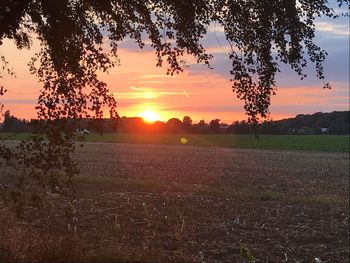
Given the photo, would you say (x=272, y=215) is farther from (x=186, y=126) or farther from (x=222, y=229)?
(x=186, y=126)

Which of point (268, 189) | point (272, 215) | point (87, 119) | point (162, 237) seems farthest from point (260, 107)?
point (268, 189)

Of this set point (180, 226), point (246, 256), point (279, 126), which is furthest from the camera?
point (279, 126)

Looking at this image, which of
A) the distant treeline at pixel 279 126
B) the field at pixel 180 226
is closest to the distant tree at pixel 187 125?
the distant treeline at pixel 279 126

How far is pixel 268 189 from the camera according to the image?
25.4 m

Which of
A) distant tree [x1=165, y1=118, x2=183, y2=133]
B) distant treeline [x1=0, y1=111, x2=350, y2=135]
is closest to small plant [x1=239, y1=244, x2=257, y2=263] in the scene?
distant treeline [x1=0, y1=111, x2=350, y2=135]

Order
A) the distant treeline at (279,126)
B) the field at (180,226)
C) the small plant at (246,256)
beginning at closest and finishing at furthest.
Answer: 1. the field at (180,226)
2. the small plant at (246,256)
3. the distant treeline at (279,126)

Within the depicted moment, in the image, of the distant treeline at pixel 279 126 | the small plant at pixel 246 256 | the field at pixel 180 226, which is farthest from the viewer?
the distant treeline at pixel 279 126

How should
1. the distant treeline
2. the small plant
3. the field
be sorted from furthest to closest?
1. the distant treeline
2. the small plant
3. the field

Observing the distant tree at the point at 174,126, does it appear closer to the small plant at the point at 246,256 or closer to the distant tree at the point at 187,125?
the distant tree at the point at 187,125

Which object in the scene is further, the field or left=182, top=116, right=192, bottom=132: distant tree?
left=182, top=116, right=192, bottom=132: distant tree

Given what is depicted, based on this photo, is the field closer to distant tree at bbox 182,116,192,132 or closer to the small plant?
the small plant

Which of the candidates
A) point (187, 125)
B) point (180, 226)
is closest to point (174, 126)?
point (187, 125)

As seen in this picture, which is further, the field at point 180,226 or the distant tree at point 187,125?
the distant tree at point 187,125

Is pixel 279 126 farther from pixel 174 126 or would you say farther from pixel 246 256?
pixel 246 256
